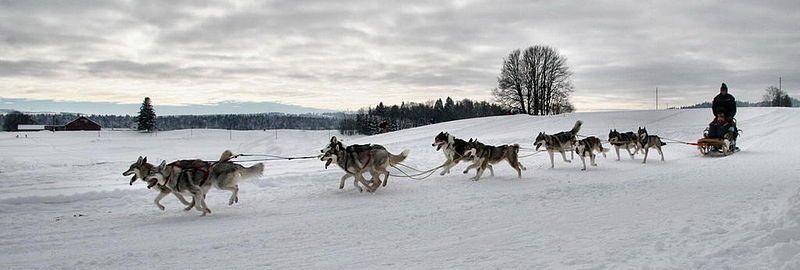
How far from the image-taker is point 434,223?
7.23 meters

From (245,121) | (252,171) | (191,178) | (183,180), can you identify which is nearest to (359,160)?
(252,171)

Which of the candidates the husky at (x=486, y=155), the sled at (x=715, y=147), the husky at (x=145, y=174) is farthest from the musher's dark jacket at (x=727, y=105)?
the husky at (x=145, y=174)

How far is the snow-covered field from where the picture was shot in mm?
5297

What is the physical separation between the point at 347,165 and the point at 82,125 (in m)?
97.4

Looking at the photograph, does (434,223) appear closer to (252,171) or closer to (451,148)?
(252,171)

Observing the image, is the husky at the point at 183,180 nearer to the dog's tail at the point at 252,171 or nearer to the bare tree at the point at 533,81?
the dog's tail at the point at 252,171

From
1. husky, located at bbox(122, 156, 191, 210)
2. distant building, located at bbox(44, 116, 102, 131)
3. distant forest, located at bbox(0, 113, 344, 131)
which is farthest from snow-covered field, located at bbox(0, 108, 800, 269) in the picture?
distant forest, located at bbox(0, 113, 344, 131)

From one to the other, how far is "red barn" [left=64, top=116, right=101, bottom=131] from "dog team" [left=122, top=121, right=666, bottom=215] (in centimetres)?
9502

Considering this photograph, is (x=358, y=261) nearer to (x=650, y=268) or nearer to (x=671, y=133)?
(x=650, y=268)

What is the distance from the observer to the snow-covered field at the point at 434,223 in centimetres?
530

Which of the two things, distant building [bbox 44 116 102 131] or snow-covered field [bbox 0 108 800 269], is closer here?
snow-covered field [bbox 0 108 800 269]

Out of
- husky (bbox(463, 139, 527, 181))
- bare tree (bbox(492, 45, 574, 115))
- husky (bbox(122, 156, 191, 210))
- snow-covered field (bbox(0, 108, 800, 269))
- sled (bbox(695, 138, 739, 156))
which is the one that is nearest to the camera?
snow-covered field (bbox(0, 108, 800, 269))

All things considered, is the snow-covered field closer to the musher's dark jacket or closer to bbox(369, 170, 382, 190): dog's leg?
bbox(369, 170, 382, 190): dog's leg

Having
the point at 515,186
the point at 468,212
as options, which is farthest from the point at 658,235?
the point at 515,186
